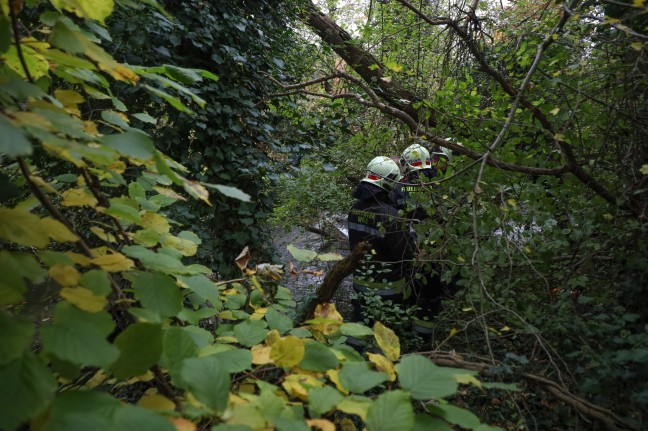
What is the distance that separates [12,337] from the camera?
0.59 m

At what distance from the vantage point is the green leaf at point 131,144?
69cm

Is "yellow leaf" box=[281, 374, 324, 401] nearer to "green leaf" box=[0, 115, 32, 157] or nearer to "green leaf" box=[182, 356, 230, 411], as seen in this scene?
"green leaf" box=[182, 356, 230, 411]

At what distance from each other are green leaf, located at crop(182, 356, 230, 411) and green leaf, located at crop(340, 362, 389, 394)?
0.94 feet

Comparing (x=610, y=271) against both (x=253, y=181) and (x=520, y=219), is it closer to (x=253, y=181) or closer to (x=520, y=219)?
(x=520, y=219)

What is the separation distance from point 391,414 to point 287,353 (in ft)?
1.15

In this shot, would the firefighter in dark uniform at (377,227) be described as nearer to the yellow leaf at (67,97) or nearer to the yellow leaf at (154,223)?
the yellow leaf at (154,223)

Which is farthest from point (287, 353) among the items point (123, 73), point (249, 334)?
point (123, 73)

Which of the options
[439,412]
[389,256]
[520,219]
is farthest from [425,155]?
[439,412]

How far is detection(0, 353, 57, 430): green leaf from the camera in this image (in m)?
0.55

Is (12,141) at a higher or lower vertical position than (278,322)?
higher

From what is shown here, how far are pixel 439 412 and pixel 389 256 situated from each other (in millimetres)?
3165

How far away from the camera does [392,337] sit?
1094mm

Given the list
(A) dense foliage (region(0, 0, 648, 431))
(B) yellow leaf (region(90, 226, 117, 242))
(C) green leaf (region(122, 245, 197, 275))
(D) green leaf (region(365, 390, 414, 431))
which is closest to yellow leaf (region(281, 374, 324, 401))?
(A) dense foliage (region(0, 0, 648, 431))

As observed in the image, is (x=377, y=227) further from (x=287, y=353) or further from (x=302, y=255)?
(x=287, y=353)
